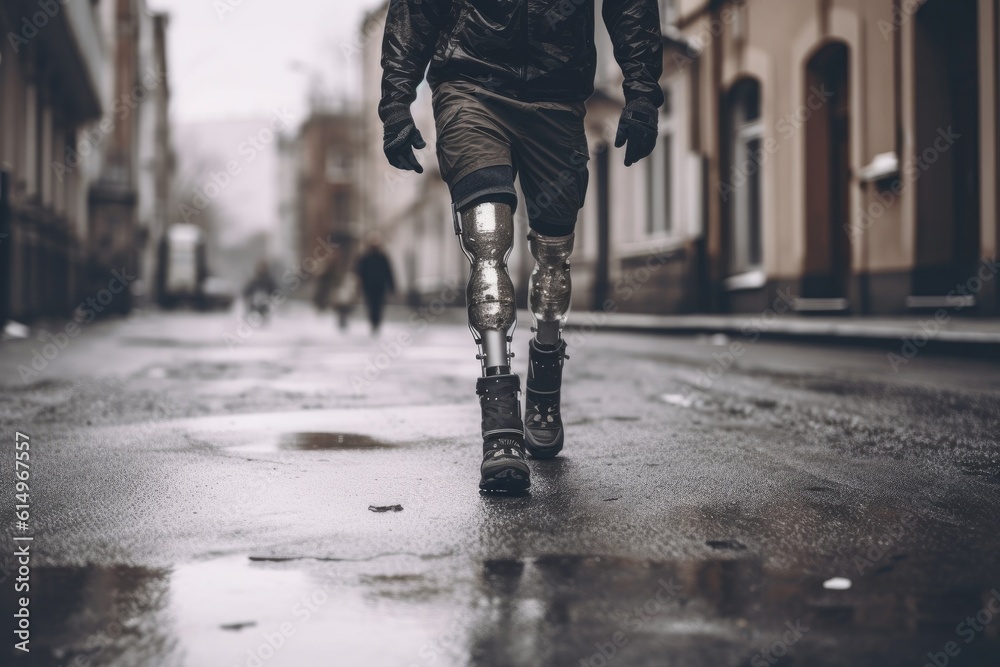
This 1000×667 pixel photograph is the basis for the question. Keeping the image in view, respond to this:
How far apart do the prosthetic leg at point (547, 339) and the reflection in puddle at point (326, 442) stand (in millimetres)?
587

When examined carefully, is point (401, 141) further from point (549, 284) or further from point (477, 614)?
point (477, 614)

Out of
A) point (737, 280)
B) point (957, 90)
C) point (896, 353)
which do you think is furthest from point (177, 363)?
point (737, 280)

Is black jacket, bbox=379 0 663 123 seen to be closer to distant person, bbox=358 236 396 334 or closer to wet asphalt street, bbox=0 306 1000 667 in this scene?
wet asphalt street, bbox=0 306 1000 667

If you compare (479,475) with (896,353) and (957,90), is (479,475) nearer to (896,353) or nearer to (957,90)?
(896,353)

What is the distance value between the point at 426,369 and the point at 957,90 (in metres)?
8.43

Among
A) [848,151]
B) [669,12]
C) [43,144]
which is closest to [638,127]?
[848,151]

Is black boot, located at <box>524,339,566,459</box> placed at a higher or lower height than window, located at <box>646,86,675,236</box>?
lower

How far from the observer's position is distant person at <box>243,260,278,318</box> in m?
26.6

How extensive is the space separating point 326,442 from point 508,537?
186cm

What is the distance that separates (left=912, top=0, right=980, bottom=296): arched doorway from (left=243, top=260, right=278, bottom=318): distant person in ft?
52.5

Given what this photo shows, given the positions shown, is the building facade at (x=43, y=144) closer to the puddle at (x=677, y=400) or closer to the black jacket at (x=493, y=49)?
the puddle at (x=677, y=400)

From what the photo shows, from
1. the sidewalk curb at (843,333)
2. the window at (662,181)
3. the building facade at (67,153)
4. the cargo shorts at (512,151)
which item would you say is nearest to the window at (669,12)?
the window at (662,181)

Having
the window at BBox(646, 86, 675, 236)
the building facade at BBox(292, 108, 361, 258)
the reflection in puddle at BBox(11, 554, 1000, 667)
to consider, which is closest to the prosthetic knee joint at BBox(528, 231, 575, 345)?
the reflection in puddle at BBox(11, 554, 1000, 667)

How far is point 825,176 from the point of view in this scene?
55.8ft
